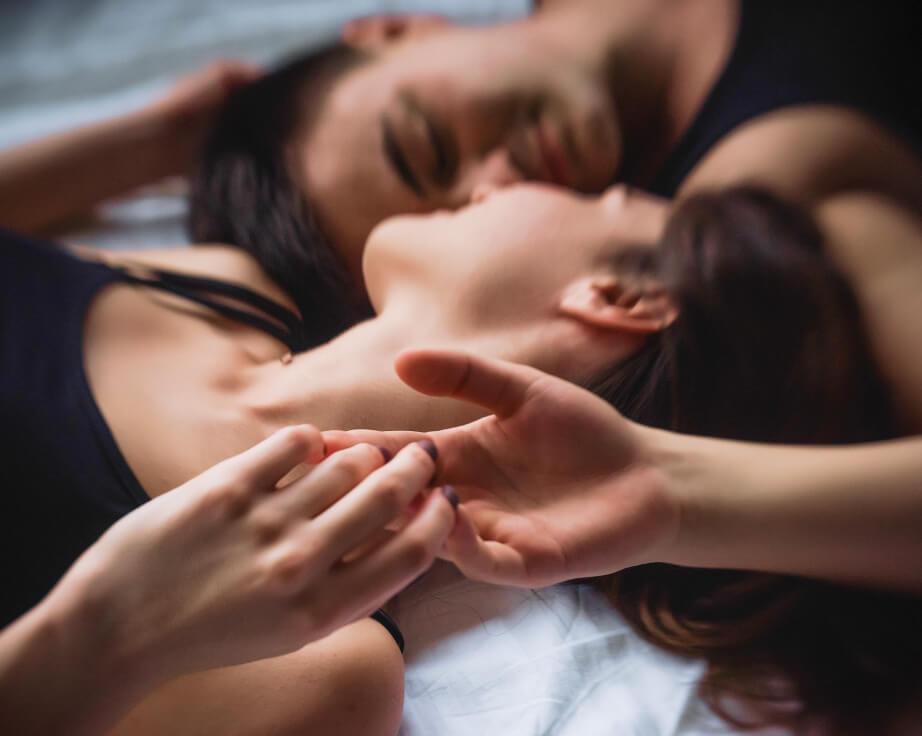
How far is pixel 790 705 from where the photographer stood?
1.73ft

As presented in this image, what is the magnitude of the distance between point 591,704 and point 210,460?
0.30 metres

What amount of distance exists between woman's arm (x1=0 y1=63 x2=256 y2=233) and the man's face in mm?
302

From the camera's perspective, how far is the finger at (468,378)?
1.32 ft

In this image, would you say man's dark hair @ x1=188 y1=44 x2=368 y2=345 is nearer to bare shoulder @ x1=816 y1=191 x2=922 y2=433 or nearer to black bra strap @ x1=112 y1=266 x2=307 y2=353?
black bra strap @ x1=112 y1=266 x2=307 y2=353

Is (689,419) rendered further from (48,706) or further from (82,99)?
(82,99)

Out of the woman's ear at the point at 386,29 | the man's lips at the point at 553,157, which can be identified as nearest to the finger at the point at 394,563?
the man's lips at the point at 553,157

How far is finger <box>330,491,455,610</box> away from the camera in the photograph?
37cm

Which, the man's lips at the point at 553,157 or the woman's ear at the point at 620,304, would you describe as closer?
the woman's ear at the point at 620,304

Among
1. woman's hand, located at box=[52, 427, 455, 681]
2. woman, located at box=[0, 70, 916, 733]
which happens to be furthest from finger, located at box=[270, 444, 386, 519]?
woman, located at box=[0, 70, 916, 733]

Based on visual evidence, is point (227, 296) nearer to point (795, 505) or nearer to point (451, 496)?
point (451, 496)

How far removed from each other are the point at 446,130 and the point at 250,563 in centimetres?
49

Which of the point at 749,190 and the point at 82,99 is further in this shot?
the point at 82,99

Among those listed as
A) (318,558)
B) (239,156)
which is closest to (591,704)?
(318,558)

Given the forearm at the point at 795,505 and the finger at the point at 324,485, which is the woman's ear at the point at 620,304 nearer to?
the forearm at the point at 795,505
